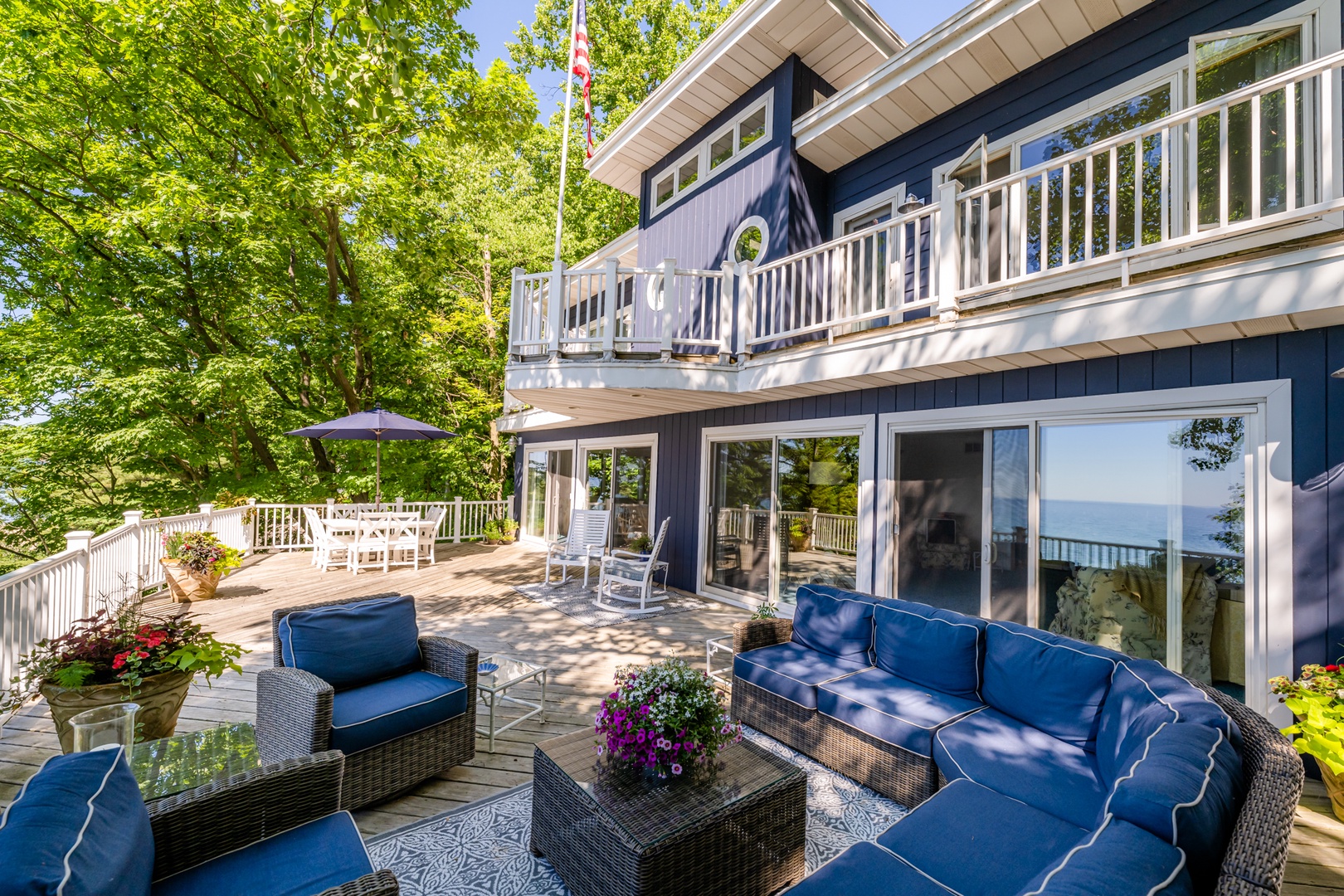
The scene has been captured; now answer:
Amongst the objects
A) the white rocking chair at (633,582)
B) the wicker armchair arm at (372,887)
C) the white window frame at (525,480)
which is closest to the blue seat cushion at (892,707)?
the wicker armchair arm at (372,887)

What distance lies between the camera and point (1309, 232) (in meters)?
3.16

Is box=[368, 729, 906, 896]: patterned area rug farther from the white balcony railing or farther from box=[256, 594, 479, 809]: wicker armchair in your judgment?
the white balcony railing

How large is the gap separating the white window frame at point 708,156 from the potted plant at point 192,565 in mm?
7475

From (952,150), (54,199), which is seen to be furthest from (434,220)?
(952,150)

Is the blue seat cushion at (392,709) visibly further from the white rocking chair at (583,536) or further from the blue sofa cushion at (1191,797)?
the white rocking chair at (583,536)

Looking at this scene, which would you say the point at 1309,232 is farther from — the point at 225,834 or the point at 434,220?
the point at 434,220

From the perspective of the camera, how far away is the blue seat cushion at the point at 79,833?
3.14ft

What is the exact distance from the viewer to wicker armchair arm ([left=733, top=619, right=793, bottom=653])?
3613mm

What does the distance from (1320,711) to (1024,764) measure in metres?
1.61

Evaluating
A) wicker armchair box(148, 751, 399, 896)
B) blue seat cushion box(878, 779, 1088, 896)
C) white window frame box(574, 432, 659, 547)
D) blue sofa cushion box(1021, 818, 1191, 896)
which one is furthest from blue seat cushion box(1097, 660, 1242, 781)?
white window frame box(574, 432, 659, 547)

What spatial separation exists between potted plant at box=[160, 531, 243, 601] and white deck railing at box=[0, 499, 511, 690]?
26 centimetres

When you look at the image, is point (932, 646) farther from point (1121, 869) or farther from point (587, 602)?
point (587, 602)

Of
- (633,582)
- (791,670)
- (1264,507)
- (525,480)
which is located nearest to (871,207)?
(1264,507)

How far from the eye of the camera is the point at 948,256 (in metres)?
4.06
